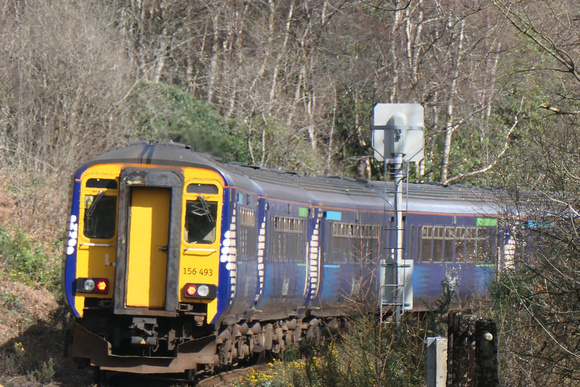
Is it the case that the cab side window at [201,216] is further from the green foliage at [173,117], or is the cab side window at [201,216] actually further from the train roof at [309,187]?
the green foliage at [173,117]

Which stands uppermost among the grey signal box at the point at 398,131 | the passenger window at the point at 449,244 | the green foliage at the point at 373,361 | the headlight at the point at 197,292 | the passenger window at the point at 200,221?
the grey signal box at the point at 398,131

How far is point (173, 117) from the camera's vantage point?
81.2ft

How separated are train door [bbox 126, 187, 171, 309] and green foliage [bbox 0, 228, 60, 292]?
20.9ft

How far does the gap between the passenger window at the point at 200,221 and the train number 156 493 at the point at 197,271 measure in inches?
12.7

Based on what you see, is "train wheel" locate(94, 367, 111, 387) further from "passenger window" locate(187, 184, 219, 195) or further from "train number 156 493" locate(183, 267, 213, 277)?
"passenger window" locate(187, 184, 219, 195)

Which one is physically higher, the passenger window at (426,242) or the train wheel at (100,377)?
the passenger window at (426,242)

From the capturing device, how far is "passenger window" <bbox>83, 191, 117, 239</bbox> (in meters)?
11.4

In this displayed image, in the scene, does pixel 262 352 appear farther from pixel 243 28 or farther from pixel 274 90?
pixel 243 28

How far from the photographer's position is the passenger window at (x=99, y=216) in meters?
11.4

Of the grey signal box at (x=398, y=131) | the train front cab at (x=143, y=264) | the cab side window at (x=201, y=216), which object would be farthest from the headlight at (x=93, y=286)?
the grey signal box at (x=398, y=131)

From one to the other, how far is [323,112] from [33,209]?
1218cm

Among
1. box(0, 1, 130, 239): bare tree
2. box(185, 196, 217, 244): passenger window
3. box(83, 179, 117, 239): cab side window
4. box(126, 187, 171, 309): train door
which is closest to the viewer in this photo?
box(126, 187, 171, 309): train door

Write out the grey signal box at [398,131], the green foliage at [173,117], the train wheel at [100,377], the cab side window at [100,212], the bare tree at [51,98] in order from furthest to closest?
1. the green foliage at [173,117]
2. the bare tree at [51,98]
3. the train wheel at [100,377]
4. the grey signal box at [398,131]
5. the cab side window at [100,212]

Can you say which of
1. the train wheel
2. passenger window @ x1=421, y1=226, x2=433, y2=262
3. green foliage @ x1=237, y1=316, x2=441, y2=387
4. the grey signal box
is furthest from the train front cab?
passenger window @ x1=421, y1=226, x2=433, y2=262
